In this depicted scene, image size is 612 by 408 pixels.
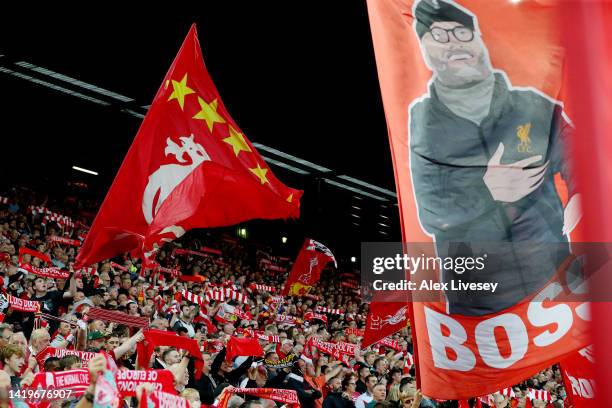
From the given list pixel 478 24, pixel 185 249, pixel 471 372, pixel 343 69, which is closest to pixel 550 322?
pixel 471 372

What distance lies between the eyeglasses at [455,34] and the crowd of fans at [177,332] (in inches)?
88.4

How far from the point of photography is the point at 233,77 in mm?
18266

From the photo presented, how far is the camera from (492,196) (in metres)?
3.47

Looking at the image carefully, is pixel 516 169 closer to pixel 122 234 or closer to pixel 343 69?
pixel 122 234

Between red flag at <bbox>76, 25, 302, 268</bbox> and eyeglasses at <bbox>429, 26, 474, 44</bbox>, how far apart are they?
3606mm

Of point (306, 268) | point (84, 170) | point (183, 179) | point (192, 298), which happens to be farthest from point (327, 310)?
point (183, 179)

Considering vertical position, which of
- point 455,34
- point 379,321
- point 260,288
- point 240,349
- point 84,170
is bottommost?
point 240,349

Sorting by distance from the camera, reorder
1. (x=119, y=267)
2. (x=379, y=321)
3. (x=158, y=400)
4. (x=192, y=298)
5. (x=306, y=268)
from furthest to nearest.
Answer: (x=306, y=268)
(x=119, y=267)
(x=192, y=298)
(x=379, y=321)
(x=158, y=400)

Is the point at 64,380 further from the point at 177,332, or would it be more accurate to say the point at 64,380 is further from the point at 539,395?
the point at 539,395

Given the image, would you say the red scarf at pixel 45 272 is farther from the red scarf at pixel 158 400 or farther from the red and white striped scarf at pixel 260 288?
the red and white striped scarf at pixel 260 288

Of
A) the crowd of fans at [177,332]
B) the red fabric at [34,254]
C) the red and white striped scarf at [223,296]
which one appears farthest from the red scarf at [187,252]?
the red fabric at [34,254]

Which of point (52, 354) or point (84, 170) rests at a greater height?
point (84, 170)

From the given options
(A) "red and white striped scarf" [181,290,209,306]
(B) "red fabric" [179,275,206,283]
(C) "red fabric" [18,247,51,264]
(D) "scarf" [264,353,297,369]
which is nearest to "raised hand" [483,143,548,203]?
(D) "scarf" [264,353,297,369]

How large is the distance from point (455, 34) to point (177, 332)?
6.17 metres
